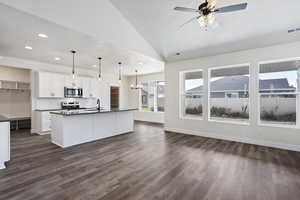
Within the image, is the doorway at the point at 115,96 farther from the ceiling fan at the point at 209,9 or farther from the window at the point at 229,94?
the ceiling fan at the point at 209,9

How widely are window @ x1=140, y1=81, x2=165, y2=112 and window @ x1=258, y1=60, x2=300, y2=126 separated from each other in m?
4.71

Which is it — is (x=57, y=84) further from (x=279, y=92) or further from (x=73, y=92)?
(x=279, y=92)

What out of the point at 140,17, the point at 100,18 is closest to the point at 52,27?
the point at 100,18

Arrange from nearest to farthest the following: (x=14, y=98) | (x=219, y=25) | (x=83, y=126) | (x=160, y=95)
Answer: (x=219, y=25), (x=83, y=126), (x=14, y=98), (x=160, y=95)

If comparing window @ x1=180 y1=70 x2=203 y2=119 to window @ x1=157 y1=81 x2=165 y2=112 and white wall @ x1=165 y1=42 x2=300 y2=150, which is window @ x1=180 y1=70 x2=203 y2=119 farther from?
window @ x1=157 y1=81 x2=165 y2=112

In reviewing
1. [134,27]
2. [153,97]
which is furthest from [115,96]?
[134,27]

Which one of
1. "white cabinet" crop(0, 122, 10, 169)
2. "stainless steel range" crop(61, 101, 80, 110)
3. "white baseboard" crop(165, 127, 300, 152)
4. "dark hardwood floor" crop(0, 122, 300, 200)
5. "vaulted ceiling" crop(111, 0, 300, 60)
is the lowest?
"dark hardwood floor" crop(0, 122, 300, 200)

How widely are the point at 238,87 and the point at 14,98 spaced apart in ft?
29.6

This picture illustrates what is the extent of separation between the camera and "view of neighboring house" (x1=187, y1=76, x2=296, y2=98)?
3885mm

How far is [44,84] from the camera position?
17.3 feet

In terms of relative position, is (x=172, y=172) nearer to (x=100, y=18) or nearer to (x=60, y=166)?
(x=60, y=166)

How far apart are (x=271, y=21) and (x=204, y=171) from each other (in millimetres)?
3472

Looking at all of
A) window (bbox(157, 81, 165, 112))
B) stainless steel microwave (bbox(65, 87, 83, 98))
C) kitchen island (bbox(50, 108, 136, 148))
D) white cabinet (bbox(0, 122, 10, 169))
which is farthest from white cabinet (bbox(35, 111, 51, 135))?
window (bbox(157, 81, 165, 112))

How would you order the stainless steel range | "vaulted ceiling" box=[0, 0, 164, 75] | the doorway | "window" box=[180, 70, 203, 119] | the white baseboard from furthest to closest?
the doorway → the stainless steel range → "window" box=[180, 70, 203, 119] → the white baseboard → "vaulted ceiling" box=[0, 0, 164, 75]
